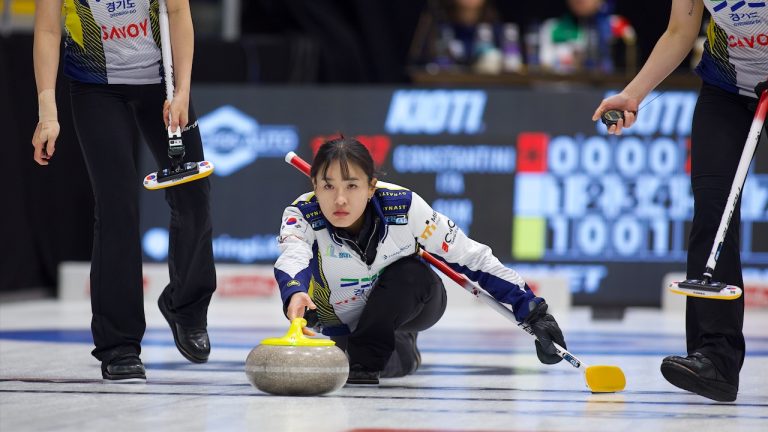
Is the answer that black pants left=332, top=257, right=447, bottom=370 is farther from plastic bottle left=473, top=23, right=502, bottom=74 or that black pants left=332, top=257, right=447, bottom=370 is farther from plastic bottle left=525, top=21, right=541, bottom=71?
plastic bottle left=525, top=21, right=541, bottom=71

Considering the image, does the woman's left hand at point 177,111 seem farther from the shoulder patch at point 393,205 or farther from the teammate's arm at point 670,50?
the teammate's arm at point 670,50

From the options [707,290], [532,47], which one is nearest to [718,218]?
[707,290]

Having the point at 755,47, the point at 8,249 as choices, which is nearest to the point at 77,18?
the point at 755,47

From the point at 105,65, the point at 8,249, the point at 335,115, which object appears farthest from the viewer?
the point at 335,115

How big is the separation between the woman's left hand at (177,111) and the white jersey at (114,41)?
23 centimetres

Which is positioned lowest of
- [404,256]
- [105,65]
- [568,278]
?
[568,278]

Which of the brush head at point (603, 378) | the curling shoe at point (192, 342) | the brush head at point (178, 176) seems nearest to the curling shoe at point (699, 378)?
the brush head at point (603, 378)

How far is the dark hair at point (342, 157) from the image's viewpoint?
3982 mm

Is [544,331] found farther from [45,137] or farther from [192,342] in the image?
[45,137]

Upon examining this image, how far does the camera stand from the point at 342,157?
3977mm

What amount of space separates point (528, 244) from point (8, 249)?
3.30m

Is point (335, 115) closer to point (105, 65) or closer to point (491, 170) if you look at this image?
point (491, 170)

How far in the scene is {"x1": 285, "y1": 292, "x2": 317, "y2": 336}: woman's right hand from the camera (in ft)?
12.4

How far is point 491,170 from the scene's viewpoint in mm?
8594
